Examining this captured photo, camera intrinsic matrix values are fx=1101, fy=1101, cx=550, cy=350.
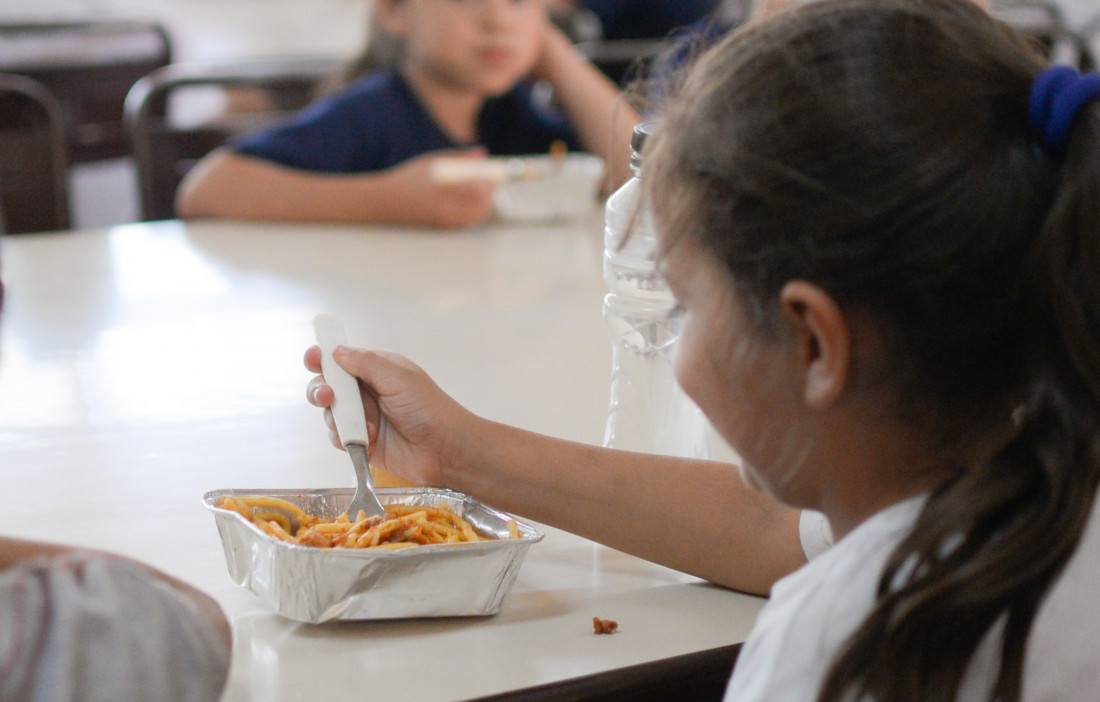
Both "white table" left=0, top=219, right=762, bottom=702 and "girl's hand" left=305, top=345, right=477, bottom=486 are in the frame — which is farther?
"girl's hand" left=305, top=345, right=477, bottom=486

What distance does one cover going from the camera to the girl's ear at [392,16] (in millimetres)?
2004

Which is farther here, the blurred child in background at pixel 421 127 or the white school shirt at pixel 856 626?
the blurred child in background at pixel 421 127

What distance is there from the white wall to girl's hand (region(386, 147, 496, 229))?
2.65m

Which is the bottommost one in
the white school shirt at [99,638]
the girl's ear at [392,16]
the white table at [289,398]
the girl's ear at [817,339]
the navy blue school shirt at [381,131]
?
the white table at [289,398]

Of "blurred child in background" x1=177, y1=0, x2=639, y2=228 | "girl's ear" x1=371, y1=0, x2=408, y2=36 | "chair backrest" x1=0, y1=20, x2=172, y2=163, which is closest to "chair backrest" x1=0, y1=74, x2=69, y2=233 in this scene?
"blurred child in background" x1=177, y1=0, x2=639, y2=228

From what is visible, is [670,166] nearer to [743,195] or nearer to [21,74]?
[743,195]

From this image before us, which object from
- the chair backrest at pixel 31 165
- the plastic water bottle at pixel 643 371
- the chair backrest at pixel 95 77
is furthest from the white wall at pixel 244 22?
the plastic water bottle at pixel 643 371

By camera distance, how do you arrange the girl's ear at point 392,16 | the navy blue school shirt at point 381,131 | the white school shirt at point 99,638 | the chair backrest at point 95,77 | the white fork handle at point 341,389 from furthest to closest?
1. the chair backrest at point 95,77
2. the girl's ear at point 392,16
3. the navy blue school shirt at point 381,131
4. the white fork handle at point 341,389
5. the white school shirt at point 99,638

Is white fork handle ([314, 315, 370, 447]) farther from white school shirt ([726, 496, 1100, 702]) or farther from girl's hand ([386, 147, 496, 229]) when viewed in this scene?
girl's hand ([386, 147, 496, 229])

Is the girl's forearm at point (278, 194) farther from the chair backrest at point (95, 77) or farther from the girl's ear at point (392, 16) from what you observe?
the chair backrest at point (95, 77)

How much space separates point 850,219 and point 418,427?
1.21ft

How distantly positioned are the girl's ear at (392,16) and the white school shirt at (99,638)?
166 centimetres

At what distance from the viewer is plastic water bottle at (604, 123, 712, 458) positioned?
82 centimetres

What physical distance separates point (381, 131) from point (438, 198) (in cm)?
31
